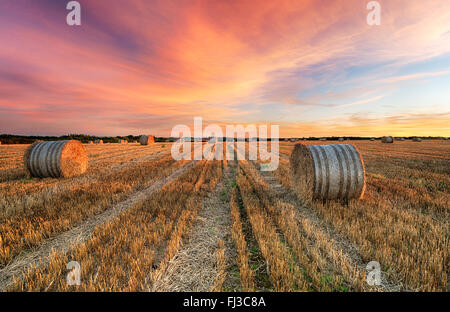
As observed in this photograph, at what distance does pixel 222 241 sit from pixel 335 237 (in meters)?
2.49

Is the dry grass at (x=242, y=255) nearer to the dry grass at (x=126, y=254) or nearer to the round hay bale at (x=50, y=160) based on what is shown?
the dry grass at (x=126, y=254)

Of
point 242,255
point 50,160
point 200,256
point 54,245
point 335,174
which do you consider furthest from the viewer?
point 50,160

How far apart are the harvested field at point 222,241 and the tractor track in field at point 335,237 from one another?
0.02 m

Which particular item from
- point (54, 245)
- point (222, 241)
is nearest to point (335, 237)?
point (222, 241)

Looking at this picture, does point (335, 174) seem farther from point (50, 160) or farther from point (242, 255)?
point (50, 160)

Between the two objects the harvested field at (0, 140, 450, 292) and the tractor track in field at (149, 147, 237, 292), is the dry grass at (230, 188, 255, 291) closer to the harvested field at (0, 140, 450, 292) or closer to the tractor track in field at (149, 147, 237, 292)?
the harvested field at (0, 140, 450, 292)

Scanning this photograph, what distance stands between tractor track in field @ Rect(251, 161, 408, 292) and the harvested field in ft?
0.08

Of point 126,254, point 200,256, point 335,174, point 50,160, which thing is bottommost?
point 200,256

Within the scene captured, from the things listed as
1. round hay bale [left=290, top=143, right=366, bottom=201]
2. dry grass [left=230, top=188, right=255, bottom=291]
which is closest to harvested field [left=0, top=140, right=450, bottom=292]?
dry grass [left=230, top=188, right=255, bottom=291]

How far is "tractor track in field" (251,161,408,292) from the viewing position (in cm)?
282

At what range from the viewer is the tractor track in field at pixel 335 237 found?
2.82m

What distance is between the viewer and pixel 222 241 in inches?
157

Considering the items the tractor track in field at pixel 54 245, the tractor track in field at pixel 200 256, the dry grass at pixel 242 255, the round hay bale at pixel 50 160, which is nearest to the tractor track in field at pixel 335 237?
the dry grass at pixel 242 255

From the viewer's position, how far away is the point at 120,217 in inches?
204
